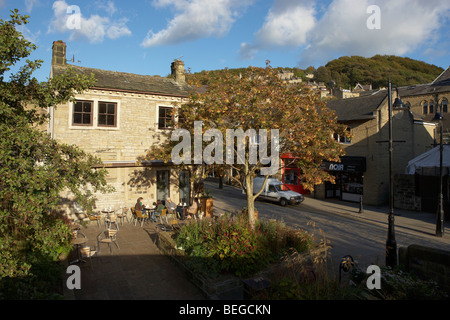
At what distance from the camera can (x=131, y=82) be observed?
15227 millimetres

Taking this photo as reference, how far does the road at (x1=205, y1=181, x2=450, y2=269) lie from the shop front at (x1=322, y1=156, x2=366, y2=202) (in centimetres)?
83

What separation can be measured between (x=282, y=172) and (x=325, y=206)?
7342 mm

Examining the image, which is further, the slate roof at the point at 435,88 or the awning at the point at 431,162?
the slate roof at the point at 435,88

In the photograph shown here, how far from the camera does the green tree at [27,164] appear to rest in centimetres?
566

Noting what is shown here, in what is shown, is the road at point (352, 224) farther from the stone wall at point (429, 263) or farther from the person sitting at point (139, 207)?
the person sitting at point (139, 207)

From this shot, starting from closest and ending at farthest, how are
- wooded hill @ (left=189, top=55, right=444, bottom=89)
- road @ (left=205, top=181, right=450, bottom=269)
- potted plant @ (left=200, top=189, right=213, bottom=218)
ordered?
1. road @ (left=205, top=181, right=450, bottom=269)
2. potted plant @ (left=200, top=189, right=213, bottom=218)
3. wooded hill @ (left=189, top=55, right=444, bottom=89)

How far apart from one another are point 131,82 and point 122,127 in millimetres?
2689

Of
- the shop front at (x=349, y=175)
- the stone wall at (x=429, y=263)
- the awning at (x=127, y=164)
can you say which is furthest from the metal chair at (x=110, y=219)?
the shop front at (x=349, y=175)

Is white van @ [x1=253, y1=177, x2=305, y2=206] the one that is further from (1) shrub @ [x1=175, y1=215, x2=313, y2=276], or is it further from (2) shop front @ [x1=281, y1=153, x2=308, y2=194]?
(1) shrub @ [x1=175, y1=215, x2=313, y2=276]

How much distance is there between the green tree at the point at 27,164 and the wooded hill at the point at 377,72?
342ft

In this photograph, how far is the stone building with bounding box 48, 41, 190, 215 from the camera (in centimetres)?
1327

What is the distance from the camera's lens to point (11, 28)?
6137 mm

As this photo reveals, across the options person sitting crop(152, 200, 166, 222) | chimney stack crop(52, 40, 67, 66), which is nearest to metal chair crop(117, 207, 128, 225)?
person sitting crop(152, 200, 166, 222)
